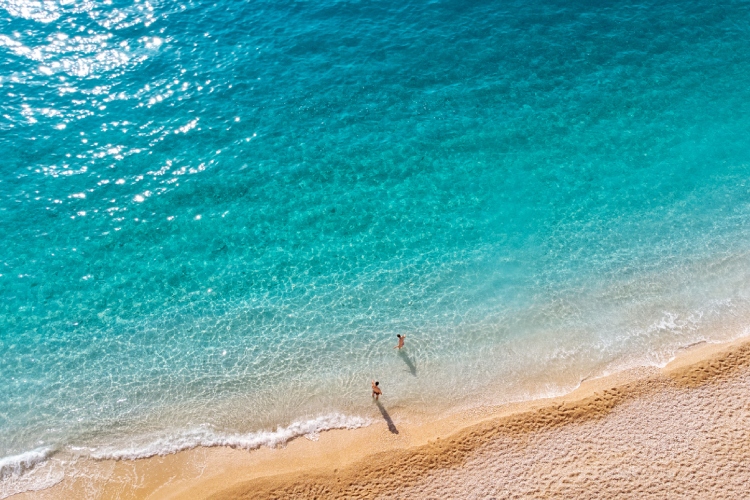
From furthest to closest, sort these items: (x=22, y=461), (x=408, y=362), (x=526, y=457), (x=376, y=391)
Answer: (x=408, y=362) → (x=376, y=391) → (x=22, y=461) → (x=526, y=457)

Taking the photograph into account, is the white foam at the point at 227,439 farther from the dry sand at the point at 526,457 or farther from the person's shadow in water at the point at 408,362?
the person's shadow in water at the point at 408,362

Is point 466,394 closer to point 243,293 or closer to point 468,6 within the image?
point 243,293

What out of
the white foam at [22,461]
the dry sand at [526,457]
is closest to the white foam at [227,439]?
the dry sand at [526,457]

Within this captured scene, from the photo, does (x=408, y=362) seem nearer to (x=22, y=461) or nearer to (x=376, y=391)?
(x=376, y=391)

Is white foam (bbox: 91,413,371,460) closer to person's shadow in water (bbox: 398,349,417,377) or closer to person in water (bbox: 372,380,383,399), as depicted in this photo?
person in water (bbox: 372,380,383,399)

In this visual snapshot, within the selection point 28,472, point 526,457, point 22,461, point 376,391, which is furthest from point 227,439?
point 526,457

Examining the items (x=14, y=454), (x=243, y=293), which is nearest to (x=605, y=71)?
(x=243, y=293)

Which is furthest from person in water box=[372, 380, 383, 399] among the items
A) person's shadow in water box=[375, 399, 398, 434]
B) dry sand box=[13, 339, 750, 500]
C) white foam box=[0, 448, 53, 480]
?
white foam box=[0, 448, 53, 480]
